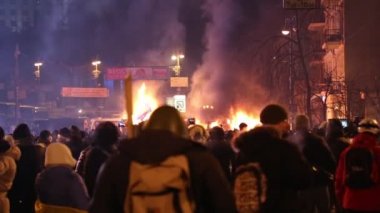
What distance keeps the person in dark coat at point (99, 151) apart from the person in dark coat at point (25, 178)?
71.2 inches

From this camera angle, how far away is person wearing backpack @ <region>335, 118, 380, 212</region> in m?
7.48

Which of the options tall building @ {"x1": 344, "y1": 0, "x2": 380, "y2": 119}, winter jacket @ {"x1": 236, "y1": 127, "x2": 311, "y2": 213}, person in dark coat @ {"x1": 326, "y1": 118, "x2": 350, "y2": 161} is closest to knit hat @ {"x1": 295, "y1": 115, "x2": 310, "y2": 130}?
person in dark coat @ {"x1": 326, "y1": 118, "x2": 350, "y2": 161}

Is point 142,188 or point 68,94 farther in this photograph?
point 68,94

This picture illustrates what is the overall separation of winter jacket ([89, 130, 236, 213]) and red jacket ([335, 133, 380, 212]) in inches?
148

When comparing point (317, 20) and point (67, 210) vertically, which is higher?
point (317, 20)

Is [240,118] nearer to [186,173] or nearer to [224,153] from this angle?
[224,153]

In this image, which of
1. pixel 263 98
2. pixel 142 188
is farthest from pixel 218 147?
pixel 263 98

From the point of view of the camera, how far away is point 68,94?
51.6 meters

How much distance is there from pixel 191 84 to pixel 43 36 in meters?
39.5

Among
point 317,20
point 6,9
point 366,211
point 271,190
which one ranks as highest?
point 6,9

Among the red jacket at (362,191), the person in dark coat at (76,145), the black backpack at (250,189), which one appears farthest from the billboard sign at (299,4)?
the black backpack at (250,189)

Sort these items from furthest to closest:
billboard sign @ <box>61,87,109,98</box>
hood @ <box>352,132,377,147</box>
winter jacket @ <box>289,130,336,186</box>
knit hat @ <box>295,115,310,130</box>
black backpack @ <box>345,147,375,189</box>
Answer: billboard sign @ <box>61,87,109,98</box> → knit hat @ <box>295,115,310,130</box> → winter jacket @ <box>289,130,336,186</box> → hood @ <box>352,132,377,147</box> → black backpack @ <box>345,147,375,189</box>

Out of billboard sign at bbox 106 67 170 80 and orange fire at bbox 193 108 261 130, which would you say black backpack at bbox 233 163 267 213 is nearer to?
orange fire at bbox 193 108 261 130

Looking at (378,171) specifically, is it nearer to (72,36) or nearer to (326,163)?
(326,163)
